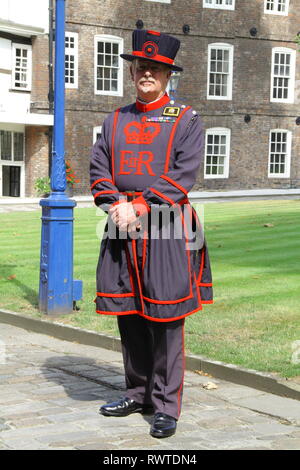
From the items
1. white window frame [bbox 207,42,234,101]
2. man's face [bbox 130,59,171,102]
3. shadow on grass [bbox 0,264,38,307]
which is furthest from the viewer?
white window frame [bbox 207,42,234,101]

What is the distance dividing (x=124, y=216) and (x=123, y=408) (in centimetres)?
122

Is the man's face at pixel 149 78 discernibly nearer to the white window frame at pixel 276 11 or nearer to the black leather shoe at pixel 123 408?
the black leather shoe at pixel 123 408

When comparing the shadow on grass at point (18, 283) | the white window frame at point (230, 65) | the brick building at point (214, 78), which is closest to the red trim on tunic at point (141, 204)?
the shadow on grass at point (18, 283)

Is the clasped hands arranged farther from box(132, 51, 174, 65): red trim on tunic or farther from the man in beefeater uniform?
box(132, 51, 174, 65): red trim on tunic

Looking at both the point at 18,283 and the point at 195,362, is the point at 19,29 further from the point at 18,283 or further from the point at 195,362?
the point at 195,362

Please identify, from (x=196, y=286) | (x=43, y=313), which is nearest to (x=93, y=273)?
(x=43, y=313)

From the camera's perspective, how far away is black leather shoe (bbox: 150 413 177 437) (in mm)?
4527

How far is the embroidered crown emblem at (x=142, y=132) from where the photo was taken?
188 inches

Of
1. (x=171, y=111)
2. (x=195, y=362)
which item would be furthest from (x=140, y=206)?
(x=195, y=362)

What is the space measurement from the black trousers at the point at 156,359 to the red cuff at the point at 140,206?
654 mm

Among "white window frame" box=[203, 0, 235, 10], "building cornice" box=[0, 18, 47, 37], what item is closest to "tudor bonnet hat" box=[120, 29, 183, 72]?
"building cornice" box=[0, 18, 47, 37]

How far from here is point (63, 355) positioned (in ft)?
22.2

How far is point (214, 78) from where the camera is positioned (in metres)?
31.6

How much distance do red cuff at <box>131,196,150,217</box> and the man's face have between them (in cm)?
65
